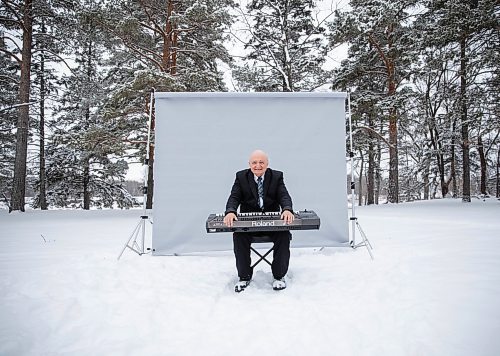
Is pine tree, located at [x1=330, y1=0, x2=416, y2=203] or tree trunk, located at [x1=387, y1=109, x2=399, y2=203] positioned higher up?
pine tree, located at [x1=330, y1=0, x2=416, y2=203]

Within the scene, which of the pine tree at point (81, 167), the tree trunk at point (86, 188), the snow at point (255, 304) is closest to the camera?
the snow at point (255, 304)

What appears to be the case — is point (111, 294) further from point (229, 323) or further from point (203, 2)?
point (203, 2)

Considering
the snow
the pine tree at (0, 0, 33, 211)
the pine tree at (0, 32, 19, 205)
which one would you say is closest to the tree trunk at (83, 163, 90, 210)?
the pine tree at (0, 32, 19, 205)

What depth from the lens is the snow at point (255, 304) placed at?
6.41 ft

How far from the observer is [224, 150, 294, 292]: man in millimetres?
3006

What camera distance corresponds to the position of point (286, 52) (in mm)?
10672

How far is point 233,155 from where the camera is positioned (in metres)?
4.16

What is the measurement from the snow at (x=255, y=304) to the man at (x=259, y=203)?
201 millimetres

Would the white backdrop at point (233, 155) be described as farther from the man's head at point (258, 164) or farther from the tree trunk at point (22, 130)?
the tree trunk at point (22, 130)

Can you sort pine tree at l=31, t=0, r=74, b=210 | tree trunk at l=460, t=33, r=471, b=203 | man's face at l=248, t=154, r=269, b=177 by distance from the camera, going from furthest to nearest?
1. pine tree at l=31, t=0, r=74, b=210
2. tree trunk at l=460, t=33, r=471, b=203
3. man's face at l=248, t=154, r=269, b=177

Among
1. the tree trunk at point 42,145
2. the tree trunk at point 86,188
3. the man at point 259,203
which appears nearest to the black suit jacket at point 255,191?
the man at point 259,203

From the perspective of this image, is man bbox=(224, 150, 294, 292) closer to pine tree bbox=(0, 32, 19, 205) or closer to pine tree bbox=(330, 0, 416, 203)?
pine tree bbox=(330, 0, 416, 203)

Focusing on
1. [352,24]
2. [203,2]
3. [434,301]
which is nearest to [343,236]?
[434,301]

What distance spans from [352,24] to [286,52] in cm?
224
